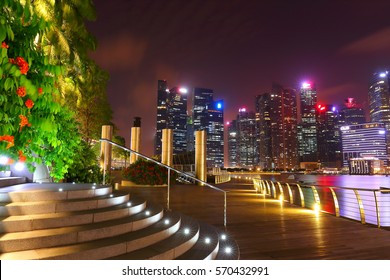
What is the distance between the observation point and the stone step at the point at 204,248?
4305 millimetres

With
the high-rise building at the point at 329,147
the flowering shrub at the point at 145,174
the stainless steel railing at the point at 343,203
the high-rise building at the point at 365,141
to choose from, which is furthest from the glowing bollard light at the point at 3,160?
the high-rise building at the point at 329,147

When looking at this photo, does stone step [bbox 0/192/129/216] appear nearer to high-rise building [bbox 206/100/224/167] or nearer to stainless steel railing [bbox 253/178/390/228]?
stainless steel railing [bbox 253/178/390/228]

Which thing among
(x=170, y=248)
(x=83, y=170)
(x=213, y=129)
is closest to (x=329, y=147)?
(x=213, y=129)

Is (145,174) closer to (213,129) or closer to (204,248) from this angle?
(204,248)

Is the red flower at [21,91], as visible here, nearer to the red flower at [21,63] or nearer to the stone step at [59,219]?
the red flower at [21,63]

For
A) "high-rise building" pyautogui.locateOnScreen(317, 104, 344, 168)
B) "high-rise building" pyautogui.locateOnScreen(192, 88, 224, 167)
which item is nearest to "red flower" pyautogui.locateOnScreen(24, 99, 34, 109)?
"high-rise building" pyautogui.locateOnScreen(192, 88, 224, 167)

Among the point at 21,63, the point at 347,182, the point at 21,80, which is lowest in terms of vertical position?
the point at 347,182

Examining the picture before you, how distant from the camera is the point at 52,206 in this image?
438 centimetres

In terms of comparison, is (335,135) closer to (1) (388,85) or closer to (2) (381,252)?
(1) (388,85)

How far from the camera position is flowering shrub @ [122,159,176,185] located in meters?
20.4

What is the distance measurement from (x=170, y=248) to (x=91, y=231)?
46.6 inches

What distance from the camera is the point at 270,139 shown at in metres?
180

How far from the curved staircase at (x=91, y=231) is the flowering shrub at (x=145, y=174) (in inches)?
585
